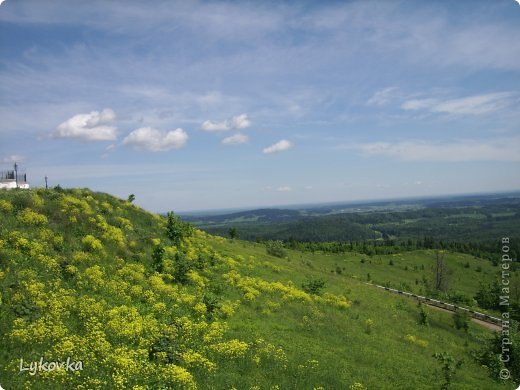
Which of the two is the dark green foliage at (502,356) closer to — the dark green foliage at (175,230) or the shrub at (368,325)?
the shrub at (368,325)

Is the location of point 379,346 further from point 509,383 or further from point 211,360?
point 211,360

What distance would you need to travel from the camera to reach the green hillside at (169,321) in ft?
54.8

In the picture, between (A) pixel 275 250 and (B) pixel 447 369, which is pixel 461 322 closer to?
(B) pixel 447 369

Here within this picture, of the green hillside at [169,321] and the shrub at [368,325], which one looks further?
the shrub at [368,325]

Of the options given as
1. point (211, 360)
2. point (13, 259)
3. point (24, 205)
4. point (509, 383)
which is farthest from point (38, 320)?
point (509, 383)

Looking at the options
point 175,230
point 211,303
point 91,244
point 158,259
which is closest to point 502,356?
point 211,303

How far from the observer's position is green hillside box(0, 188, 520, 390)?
16703mm

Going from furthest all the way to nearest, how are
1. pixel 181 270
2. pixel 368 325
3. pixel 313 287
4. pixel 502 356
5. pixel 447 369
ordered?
pixel 313 287 → pixel 368 325 → pixel 181 270 → pixel 502 356 → pixel 447 369

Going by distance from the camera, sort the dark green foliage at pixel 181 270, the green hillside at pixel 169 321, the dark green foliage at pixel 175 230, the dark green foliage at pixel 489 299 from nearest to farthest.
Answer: the green hillside at pixel 169 321
the dark green foliage at pixel 181 270
the dark green foliage at pixel 175 230
the dark green foliage at pixel 489 299

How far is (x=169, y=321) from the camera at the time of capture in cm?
2103

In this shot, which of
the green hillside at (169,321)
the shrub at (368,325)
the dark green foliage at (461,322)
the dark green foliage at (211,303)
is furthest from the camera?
the dark green foliage at (461,322)

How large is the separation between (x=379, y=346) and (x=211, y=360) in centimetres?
1310

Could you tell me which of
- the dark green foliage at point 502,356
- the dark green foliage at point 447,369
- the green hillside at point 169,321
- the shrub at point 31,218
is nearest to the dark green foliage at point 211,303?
the green hillside at point 169,321

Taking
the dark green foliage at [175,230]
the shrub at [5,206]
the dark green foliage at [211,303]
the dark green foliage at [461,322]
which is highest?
the shrub at [5,206]
